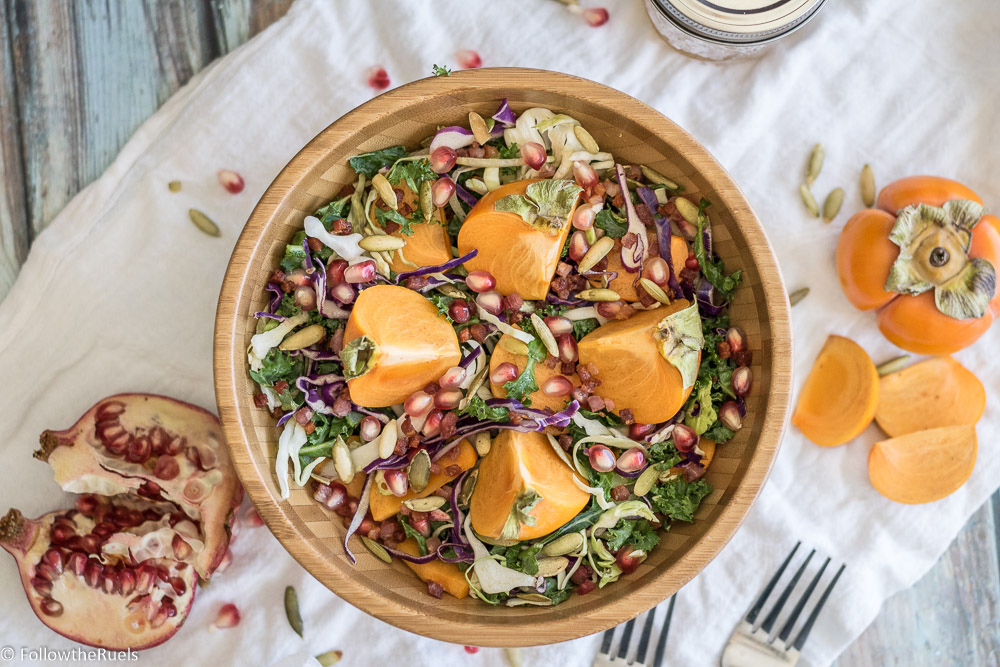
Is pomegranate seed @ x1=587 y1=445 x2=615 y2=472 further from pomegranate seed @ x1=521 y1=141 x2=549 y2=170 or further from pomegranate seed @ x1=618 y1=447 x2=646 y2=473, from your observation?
pomegranate seed @ x1=521 y1=141 x2=549 y2=170

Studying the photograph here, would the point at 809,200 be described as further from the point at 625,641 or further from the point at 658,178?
the point at 625,641

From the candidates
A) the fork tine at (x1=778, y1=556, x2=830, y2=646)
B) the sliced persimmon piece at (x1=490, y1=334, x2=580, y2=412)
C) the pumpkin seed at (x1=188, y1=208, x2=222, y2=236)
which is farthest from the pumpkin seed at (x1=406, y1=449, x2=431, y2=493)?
the fork tine at (x1=778, y1=556, x2=830, y2=646)

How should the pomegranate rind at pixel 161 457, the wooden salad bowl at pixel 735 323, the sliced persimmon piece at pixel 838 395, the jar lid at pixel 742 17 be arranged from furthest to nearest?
the sliced persimmon piece at pixel 838 395 < the pomegranate rind at pixel 161 457 < the jar lid at pixel 742 17 < the wooden salad bowl at pixel 735 323

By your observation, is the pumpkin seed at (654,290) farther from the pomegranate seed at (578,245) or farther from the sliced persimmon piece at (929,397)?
the sliced persimmon piece at (929,397)

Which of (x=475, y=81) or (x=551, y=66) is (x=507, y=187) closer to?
(x=475, y=81)

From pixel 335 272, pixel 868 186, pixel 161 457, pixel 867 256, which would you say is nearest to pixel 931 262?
pixel 867 256

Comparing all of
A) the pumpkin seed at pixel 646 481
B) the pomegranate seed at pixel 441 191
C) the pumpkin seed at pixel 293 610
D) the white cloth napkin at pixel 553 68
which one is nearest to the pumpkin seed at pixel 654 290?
the pumpkin seed at pixel 646 481

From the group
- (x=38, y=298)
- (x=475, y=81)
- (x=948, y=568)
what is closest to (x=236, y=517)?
(x=38, y=298)
